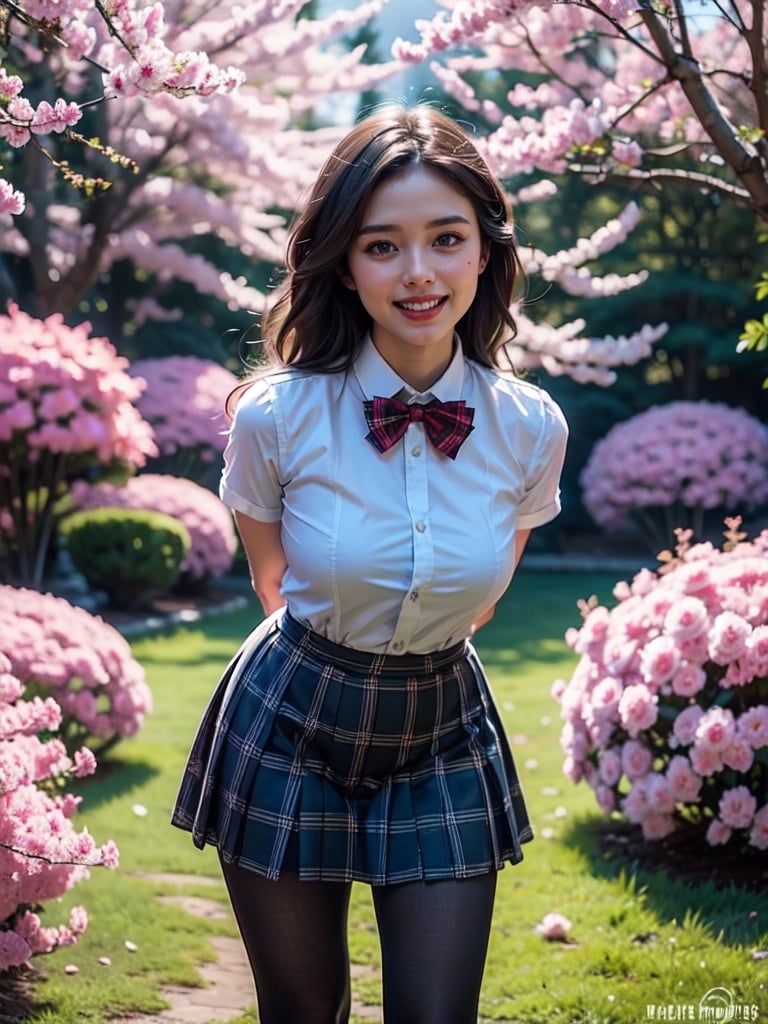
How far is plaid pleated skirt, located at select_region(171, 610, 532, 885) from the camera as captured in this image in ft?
7.02

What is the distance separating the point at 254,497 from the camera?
229 cm

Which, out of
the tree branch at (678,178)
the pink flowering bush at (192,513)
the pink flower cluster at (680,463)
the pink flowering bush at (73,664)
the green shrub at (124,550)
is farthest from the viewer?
the pink flower cluster at (680,463)

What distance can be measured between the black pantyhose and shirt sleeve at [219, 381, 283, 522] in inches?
23.7

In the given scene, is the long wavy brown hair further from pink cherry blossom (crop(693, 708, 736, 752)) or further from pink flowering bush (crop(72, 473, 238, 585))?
pink flowering bush (crop(72, 473, 238, 585))

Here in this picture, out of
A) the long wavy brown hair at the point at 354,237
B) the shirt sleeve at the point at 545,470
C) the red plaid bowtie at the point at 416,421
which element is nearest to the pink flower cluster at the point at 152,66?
the long wavy brown hair at the point at 354,237

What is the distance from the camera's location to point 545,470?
7.79 feet

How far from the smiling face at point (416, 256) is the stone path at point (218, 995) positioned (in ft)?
6.22

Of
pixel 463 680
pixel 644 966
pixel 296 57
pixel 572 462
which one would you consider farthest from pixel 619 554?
pixel 463 680

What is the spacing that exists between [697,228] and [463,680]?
46.4 feet

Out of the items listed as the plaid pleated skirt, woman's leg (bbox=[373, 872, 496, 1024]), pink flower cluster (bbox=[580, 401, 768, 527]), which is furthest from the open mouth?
pink flower cluster (bbox=[580, 401, 768, 527])

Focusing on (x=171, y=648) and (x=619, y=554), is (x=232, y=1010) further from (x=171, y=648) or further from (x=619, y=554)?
(x=619, y=554)

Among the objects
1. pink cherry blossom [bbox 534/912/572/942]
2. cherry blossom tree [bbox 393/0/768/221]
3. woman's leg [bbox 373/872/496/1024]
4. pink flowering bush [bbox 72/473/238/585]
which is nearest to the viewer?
woman's leg [bbox 373/872/496/1024]

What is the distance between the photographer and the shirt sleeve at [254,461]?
221cm

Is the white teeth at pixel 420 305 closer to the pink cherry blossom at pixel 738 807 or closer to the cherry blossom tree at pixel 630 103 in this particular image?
the cherry blossom tree at pixel 630 103
